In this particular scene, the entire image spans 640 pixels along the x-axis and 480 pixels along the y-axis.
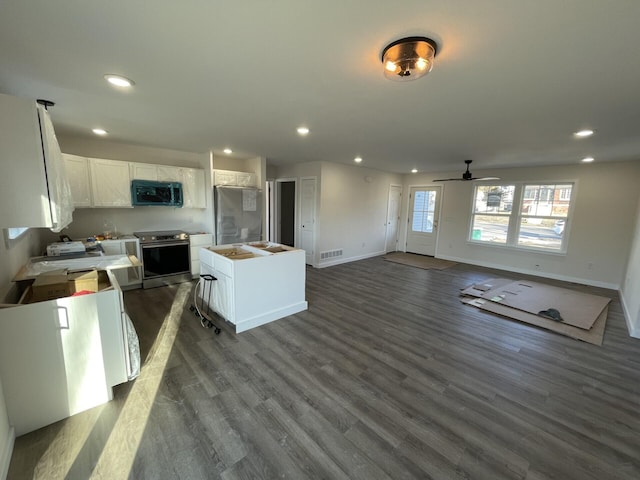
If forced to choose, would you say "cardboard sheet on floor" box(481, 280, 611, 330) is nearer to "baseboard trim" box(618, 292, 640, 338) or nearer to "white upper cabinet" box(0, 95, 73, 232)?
"baseboard trim" box(618, 292, 640, 338)

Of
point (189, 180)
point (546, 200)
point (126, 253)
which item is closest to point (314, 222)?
point (189, 180)

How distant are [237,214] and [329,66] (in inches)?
154

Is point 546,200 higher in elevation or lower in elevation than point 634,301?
higher

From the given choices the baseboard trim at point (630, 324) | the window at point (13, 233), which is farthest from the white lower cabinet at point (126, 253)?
the baseboard trim at point (630, 324)

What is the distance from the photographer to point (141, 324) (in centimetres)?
→ 319

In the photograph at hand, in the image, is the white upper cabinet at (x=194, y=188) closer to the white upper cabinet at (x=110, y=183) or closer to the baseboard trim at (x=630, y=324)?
the white upper cabinet at (x=110, y=183)

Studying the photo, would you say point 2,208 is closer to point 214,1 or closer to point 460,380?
point 214,1

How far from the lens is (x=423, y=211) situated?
775cm

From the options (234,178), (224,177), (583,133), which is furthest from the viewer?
(234,178)

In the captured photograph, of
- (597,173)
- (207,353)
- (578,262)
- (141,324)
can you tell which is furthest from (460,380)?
(597,173)

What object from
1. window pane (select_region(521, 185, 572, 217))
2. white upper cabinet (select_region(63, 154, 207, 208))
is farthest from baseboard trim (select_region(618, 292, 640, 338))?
white upper cabinet (select_region(63, 154, 207, 208))

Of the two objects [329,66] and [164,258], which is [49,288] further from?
[329,66]

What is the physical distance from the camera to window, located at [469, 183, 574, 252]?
5.65 metres

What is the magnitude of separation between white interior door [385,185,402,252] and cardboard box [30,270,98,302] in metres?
6.92
